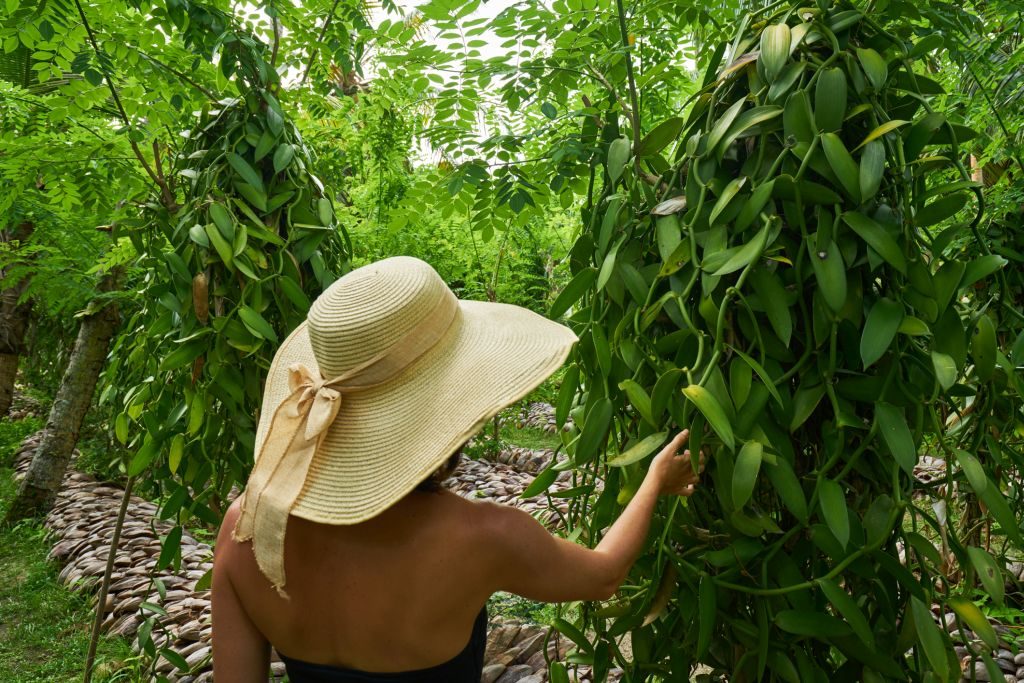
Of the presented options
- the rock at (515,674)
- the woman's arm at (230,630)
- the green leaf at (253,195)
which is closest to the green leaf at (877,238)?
the woman's arm at (230,630)

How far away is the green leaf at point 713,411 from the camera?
0.65 meters

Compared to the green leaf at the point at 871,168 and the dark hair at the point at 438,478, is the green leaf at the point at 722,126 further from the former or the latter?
the dark hair at the point at 438,478

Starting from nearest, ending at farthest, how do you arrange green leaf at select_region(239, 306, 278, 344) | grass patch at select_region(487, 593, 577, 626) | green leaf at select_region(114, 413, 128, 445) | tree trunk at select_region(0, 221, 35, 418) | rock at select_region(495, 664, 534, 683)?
1. green leaf at select_region(239, 306, 278, 344)
2. green leaf at select_region(114, 413, 128, 445)
3. rock at select_region(495, 664, 534, 683)
4. grass patch at select_region(487, 593, 577, 626)
5. tree trunk at select_region(0, 221, 35, 418)

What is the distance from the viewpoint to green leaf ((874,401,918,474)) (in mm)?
667

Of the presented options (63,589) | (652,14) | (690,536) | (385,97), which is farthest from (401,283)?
(63,589)

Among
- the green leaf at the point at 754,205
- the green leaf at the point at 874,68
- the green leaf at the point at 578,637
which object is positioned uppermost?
the green leaf at the point at 874,68

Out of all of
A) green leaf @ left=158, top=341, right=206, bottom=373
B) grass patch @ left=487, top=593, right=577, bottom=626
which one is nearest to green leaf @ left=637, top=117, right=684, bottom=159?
green leaf @ left=158, top=341, right=206, bottom=373

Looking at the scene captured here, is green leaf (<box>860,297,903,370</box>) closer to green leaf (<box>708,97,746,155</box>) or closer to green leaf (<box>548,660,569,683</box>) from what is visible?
green leaf (<box>708,97,746,155</box>)

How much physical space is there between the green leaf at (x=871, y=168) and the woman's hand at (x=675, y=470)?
0.27 m

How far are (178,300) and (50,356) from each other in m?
5.34

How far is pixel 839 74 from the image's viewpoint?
27.2 inches

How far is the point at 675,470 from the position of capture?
0.78 meters

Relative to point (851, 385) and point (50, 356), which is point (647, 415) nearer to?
point (851, 385)

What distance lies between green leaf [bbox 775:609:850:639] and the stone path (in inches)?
13.2
